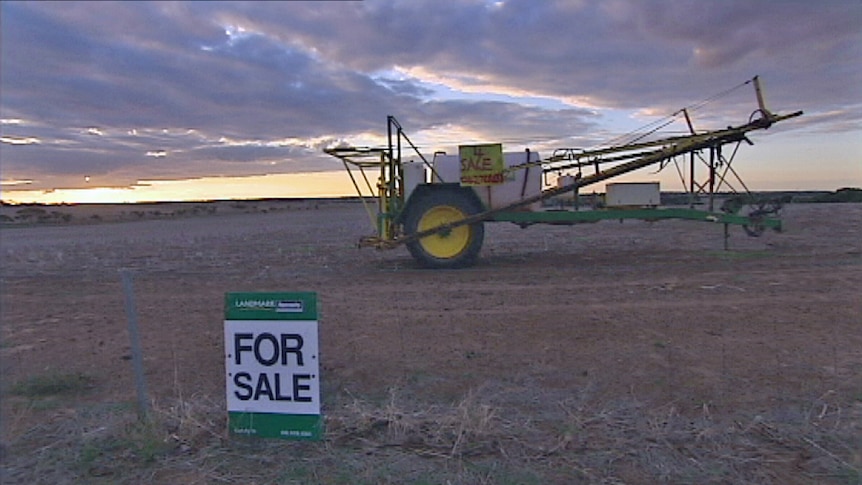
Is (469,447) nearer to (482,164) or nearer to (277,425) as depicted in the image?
(277,425)

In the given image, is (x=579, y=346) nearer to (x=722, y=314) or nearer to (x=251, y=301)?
(x=722, y=314)

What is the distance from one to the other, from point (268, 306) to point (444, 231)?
8916 millimetres

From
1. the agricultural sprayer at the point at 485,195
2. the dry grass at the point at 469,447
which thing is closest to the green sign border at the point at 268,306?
the dry grass at the point at 469,447

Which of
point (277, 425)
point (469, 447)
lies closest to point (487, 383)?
point (469, 447)

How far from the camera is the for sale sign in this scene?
4586 millimetres

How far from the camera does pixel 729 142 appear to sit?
41.4 feet

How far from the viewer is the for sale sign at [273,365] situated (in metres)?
4.59

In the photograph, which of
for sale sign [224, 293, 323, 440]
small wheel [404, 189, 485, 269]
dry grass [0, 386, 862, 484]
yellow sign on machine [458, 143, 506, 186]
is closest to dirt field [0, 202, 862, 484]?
dry grass [0, 386, 862, 484]

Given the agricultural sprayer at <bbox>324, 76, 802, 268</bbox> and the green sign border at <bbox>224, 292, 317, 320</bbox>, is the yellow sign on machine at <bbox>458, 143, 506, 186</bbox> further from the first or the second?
the green sign border at <bbox>224, 292, 317, 320</bbox>

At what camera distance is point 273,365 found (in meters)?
4.68

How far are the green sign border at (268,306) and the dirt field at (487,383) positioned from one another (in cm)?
88

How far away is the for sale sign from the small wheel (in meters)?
8.74

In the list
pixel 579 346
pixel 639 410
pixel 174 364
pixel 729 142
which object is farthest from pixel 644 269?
pixel 174 364

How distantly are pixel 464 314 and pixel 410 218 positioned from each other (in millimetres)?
5199
